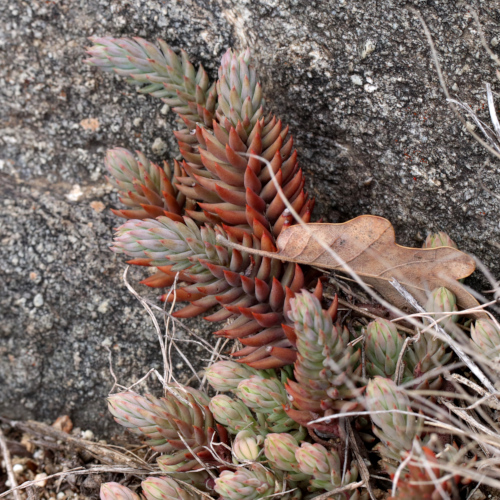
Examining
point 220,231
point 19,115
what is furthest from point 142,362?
point 19,115

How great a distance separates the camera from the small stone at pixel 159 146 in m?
2.33

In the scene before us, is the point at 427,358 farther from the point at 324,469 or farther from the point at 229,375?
the point at 229,375

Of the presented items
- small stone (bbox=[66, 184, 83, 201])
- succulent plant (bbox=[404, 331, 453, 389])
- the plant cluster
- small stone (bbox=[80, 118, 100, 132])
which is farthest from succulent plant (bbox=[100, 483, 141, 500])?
small stone (bbox=[80, 118, 100, 132])

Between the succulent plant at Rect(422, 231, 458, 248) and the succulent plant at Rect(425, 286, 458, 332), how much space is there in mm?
156

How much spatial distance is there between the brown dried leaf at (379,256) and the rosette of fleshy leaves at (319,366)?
0.26 meters

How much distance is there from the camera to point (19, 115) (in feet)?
7.74

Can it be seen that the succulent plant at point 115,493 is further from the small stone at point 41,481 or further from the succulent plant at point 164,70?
the succulent plant at point 164,70

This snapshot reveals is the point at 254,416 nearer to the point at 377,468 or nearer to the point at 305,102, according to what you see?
the point at 377,468

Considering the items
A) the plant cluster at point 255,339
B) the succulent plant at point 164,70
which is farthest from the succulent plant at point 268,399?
the succulent plant at point 164,70

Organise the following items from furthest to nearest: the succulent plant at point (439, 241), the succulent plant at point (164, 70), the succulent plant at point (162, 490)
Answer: the succulent plant at point (164, 70)
the succulent plant at point (439, 241)
the succulent plant at point (162, 490)

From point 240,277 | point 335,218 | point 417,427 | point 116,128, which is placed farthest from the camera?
point 116,128

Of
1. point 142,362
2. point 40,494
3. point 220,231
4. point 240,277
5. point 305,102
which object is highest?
point 305,102

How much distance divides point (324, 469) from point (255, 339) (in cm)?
45

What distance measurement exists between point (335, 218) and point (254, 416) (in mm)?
840
